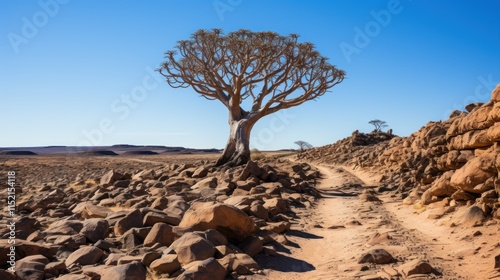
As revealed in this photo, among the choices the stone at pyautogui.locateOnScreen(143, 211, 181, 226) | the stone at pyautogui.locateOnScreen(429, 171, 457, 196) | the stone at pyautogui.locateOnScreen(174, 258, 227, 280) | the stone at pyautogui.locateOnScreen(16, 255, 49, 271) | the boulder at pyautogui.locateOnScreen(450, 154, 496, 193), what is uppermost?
the boulder at pyautogui.locateOnScreen(450, 154, 496, 193)

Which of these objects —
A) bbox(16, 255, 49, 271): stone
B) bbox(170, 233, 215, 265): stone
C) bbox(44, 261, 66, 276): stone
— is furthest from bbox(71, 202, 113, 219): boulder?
bbox(170, 233, 215, 265): stone

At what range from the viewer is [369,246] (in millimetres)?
6555

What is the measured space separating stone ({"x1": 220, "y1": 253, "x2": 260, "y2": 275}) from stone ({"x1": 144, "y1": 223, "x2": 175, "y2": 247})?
118 cm

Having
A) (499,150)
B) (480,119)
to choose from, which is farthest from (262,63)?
(499,150)

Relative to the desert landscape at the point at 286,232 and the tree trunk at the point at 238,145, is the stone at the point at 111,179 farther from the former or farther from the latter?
the tree trunk at the point at 238,145

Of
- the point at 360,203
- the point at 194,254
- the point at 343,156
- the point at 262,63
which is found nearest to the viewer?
the point at 194,254

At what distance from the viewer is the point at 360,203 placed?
11656mm

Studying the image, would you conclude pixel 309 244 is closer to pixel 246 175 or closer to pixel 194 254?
pixel 194 254

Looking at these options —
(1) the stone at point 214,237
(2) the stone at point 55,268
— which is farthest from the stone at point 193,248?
(2) the stone at point 55,268

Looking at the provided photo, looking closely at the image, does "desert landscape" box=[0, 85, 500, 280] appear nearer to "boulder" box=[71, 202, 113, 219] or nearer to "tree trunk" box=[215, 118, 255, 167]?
"boulder" box=[71, 202, 113, 219]

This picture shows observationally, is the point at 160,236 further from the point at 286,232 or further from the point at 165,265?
the point at 286,232

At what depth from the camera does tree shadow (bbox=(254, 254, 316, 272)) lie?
18.4 feet

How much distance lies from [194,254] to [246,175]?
8.60 metres

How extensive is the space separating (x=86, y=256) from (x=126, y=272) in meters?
1.27
